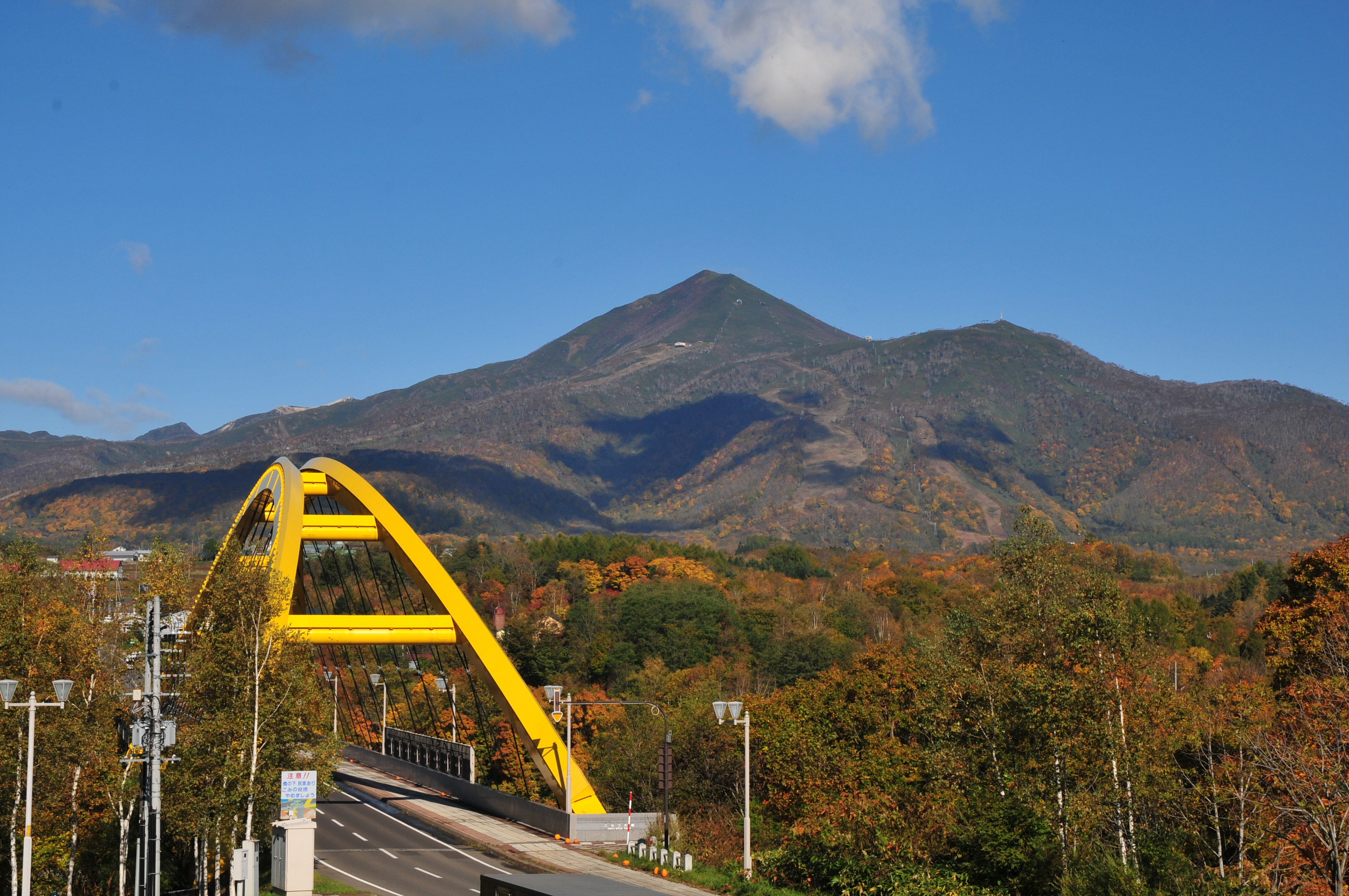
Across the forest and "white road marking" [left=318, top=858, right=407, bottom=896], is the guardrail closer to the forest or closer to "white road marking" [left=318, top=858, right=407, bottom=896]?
the forest

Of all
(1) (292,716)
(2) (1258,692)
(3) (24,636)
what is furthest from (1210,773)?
(3) (24,636)

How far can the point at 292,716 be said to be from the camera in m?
32.6

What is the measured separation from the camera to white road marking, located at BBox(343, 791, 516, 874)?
35500mm

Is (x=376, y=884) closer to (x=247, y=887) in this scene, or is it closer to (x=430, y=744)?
(x=247, y=887)

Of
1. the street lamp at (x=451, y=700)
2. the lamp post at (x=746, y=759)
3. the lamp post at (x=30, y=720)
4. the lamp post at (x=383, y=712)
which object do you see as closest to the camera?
the lamp post at (x=30, y=720)

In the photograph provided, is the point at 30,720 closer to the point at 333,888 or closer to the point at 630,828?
the point at 333,888

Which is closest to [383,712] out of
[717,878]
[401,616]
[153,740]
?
[401,616]

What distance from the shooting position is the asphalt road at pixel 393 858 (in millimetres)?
33175

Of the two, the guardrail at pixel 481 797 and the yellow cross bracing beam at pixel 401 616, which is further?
the guardrail at pixel 481 797

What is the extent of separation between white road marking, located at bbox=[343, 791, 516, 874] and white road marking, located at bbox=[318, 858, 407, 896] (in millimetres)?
2041

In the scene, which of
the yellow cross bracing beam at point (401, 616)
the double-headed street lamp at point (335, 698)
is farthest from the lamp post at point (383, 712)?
the yellow cross bracing beam at point (401, 616)

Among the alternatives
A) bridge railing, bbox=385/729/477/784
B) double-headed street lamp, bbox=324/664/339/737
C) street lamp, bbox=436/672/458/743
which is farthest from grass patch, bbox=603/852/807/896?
double-headed street lamp, bbox=324/664/339/737

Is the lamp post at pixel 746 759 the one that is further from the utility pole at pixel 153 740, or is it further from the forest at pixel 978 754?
the utility pole at pixel 153 740

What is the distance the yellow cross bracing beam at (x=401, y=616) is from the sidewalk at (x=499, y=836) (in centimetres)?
265
